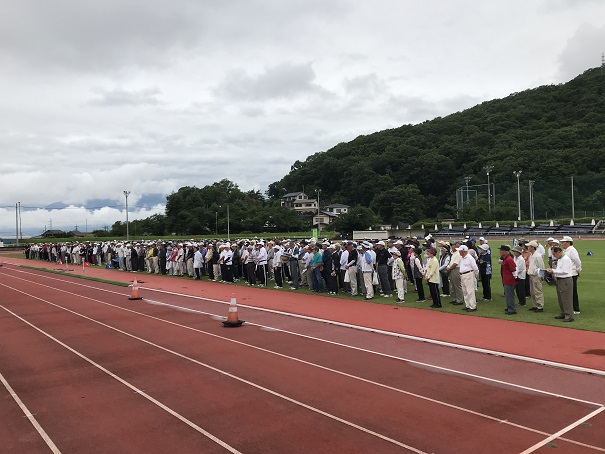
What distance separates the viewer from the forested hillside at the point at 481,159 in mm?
73688

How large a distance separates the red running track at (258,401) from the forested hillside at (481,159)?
65.3m

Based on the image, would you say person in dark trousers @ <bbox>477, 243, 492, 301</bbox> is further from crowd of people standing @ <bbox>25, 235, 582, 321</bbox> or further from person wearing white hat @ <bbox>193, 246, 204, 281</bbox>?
person wearing white hat @ <bbox>193, 246, 204, 281</bbox>

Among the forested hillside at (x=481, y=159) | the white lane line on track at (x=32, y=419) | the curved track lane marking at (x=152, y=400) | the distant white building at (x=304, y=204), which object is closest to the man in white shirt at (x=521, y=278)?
the curved track lane marking at (x=152, y=400)

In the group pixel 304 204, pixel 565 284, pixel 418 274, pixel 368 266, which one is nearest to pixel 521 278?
pixel 565 284

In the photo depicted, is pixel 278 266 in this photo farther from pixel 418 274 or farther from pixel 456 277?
pixel 456 277

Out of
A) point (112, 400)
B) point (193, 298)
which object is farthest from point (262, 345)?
point (193, 298)

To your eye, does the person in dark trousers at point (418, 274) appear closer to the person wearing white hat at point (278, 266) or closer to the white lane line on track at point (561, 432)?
the person wearing white hat at point (278, 266)

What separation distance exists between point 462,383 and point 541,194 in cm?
6980

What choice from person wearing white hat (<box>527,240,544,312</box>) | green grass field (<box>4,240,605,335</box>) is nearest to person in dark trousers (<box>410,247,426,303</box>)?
green grass field (<box>4,240,605,335</box>)

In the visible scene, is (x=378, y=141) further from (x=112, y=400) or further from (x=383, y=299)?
(x=112, y=400)

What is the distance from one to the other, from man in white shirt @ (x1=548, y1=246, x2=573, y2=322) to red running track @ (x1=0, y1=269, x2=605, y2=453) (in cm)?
498

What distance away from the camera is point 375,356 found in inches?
367

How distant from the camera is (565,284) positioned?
37.4 ft

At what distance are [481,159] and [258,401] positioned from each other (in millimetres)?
99672
